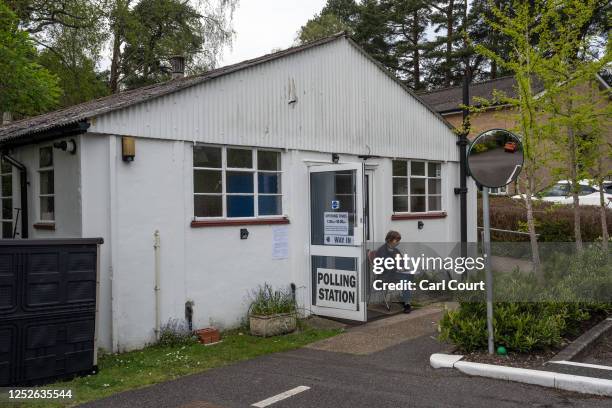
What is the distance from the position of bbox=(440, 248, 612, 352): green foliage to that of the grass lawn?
234 cm

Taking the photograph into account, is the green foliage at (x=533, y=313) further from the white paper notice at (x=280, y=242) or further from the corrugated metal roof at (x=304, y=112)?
the corrugated metal roof at (x=304, y=112)

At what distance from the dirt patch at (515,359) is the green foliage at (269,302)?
3.08m

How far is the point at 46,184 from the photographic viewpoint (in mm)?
8812

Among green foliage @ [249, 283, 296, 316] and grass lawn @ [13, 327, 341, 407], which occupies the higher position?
green foliage @ [249, 283, 296, 316]

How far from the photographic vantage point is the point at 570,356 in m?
6.71

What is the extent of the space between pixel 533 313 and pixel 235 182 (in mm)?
4713

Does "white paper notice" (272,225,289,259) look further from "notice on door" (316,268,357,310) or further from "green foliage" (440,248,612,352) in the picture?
"green foliage" (440,248,612,352)

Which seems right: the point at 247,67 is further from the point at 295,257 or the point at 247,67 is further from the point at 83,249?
the point at 83,249

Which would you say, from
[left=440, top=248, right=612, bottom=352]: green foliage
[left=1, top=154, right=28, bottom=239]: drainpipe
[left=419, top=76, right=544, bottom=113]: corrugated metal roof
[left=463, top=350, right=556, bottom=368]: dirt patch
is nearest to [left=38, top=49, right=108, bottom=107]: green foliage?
[left=419, top=76, right=544, bottom=113]: corrugated metal roof

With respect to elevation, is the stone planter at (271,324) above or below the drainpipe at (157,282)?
below

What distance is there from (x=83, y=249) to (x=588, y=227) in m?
14.4

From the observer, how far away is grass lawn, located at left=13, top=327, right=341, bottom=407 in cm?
621

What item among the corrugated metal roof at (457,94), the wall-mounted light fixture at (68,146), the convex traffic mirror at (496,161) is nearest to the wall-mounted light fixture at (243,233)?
the wall-mounted light fixture at (68,146)

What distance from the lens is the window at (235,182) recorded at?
885 centimetres
